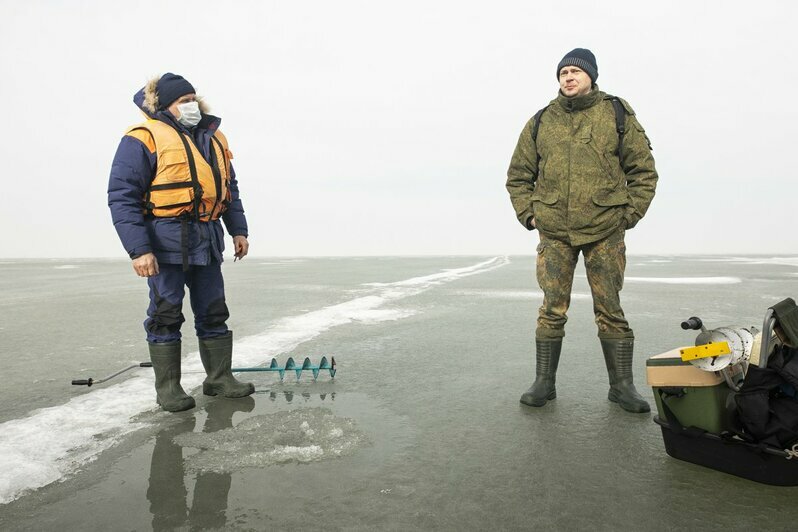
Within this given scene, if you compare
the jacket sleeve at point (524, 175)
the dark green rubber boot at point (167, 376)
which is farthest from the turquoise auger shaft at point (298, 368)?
the jacket sleeve at point (524, 175)

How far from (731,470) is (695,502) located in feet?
1.24

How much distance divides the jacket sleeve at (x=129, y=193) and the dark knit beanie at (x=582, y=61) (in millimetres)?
2798

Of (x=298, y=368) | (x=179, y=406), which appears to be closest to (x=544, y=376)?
(x=298, y=368)

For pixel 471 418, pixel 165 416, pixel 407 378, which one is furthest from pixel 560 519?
pixel 165 416

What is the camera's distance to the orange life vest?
3.31 metres

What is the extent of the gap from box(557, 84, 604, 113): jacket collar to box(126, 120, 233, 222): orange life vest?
2448 mm

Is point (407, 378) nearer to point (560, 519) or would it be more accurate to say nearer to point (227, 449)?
point (227, 449)

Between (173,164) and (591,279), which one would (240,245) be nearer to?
(173,164)

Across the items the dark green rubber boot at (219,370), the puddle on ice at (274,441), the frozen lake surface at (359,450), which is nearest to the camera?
the frozen lake surface at (359,450)

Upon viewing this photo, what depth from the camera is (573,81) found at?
3.44 metres

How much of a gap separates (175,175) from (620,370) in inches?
125

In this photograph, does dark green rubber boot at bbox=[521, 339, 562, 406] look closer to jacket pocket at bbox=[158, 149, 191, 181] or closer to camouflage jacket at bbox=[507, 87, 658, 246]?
camouflage jacket at bbox=[507, 87, 658, 246]

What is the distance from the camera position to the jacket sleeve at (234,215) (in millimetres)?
4086

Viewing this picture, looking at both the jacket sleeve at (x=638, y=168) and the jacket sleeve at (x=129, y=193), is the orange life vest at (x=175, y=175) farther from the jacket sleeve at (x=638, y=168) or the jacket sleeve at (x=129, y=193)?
the jacket sleeve at (x=638, y=168)
